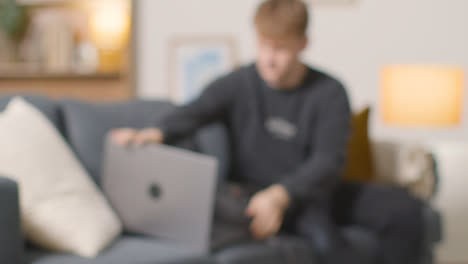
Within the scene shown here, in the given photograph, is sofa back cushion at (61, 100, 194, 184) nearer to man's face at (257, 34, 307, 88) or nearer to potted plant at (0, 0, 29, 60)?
man's face at (257, 34, 307, 88)

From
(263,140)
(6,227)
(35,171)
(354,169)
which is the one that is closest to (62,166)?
(35,171)

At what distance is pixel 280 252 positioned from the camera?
154 centimetres

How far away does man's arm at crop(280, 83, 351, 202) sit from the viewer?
1.53 meters

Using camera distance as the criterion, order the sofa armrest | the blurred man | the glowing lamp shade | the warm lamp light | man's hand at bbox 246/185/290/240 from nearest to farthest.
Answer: the sofa armrest < man's hand at bbox 246/185/290/240 < the blurred man < the glowing lamp shade < the warm lamp light

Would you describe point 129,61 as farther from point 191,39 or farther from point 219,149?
point 219,149

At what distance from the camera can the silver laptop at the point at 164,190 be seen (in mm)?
1331

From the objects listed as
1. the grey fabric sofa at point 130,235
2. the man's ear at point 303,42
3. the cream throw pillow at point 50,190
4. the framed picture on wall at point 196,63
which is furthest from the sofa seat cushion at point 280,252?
the framed picture on wall at point 196,63

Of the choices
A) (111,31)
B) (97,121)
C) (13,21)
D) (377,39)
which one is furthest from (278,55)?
(13,21)

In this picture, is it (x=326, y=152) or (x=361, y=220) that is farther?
(x=361, y=220)

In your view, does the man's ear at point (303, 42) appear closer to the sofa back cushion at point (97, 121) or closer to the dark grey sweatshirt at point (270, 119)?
the dark grey sweatshirt at point (270, 119)

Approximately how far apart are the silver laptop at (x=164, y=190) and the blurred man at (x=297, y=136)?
10 centimetres

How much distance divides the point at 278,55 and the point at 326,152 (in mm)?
346

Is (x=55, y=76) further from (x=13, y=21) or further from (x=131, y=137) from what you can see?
(x=131, y=137)

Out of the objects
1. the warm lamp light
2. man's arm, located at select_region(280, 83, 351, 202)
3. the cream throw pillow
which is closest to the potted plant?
the warm lamp light
